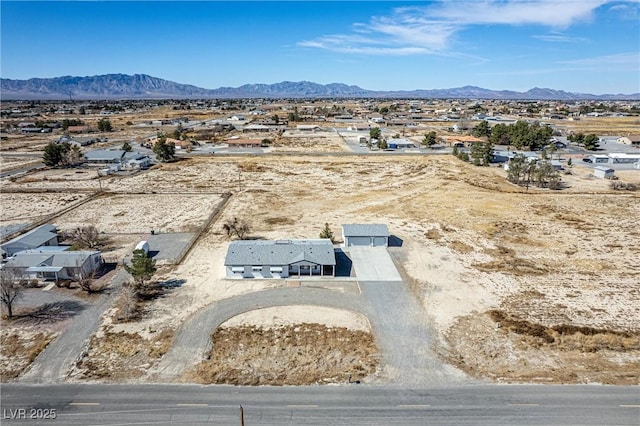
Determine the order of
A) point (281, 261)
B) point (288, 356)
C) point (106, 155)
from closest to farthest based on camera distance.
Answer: point (288, 356)
point (281, 261)
point (106, 155)

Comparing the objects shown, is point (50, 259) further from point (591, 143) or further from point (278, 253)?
point (591, 143)

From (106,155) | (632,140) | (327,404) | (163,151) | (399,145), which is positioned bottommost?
(327,404)

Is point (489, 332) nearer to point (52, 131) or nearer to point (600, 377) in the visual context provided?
point (600, 377)

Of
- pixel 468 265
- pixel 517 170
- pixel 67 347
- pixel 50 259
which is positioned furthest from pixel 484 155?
pixel 67 347

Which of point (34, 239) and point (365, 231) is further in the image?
point (365, 231)

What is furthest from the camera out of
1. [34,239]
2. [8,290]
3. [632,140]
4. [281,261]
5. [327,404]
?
[632,140]

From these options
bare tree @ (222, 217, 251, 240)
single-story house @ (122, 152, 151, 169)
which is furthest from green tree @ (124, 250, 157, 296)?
single-story house @ (122, 152, 151, 169)

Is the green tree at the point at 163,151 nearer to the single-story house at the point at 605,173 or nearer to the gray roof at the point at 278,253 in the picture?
the gray roof at the point at 278,253
